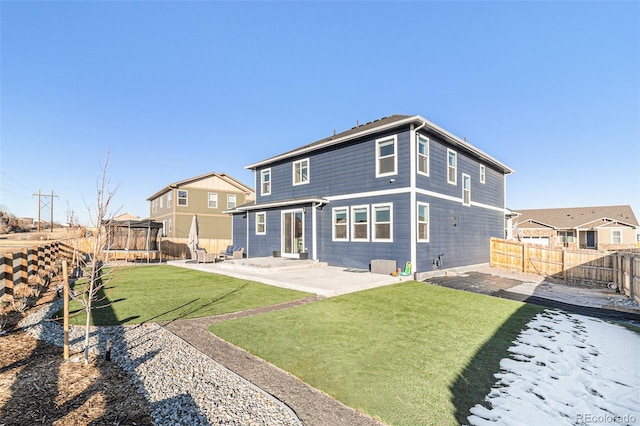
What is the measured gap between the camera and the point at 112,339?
486 centimetres

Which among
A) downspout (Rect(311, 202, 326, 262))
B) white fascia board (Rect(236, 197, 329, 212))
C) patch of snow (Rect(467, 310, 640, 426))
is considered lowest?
patch of snow (Rect(467, 310, 640, 426))

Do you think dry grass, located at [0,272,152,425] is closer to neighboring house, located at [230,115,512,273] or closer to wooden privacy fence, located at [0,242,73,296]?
wooden privacy fence, located at [0,242,73,296]

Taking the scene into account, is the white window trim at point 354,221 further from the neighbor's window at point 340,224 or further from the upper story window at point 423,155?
the upper story window at point 423,155

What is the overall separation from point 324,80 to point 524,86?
11.7 m

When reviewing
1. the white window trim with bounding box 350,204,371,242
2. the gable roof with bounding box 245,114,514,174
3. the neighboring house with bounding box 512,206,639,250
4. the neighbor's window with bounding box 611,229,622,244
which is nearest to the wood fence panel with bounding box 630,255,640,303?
the gable roof with bounding box 245,114,514,174

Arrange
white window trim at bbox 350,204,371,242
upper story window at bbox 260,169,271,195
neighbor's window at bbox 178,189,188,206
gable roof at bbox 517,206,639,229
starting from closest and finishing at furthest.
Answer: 1. white window trim at bbox 350,204,371,242
2. upper story window at bbox 260,169,271,195
3. neighbor's window at bbox 178,189,188,206
4. gable roof at bbox 517,206,639,229

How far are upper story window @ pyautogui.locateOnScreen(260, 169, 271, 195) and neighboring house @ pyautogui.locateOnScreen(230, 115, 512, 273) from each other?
4.1 inches

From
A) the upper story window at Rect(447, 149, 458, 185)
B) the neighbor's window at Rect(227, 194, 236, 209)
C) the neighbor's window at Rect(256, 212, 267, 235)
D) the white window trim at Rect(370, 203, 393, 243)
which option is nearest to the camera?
the white window trim at Rect(370, 203, 393, 243)

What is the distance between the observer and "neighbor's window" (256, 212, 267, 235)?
1717 centimetres

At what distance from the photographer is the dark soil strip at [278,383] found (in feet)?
9.32

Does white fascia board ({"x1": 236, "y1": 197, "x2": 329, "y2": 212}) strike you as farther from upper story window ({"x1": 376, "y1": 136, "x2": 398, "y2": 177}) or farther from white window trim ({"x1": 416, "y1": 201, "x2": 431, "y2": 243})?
white window trim ({"x1": 416, "y1": 201, "x2": 431, "y2": 243})

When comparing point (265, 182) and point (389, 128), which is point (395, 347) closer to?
point (389, 128)

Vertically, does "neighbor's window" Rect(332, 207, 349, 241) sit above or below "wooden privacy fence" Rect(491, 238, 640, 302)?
above

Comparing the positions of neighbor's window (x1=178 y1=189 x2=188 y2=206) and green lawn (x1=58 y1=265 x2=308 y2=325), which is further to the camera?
neighbor's window (x1=178 y1=189 x2=188 y2=206)
